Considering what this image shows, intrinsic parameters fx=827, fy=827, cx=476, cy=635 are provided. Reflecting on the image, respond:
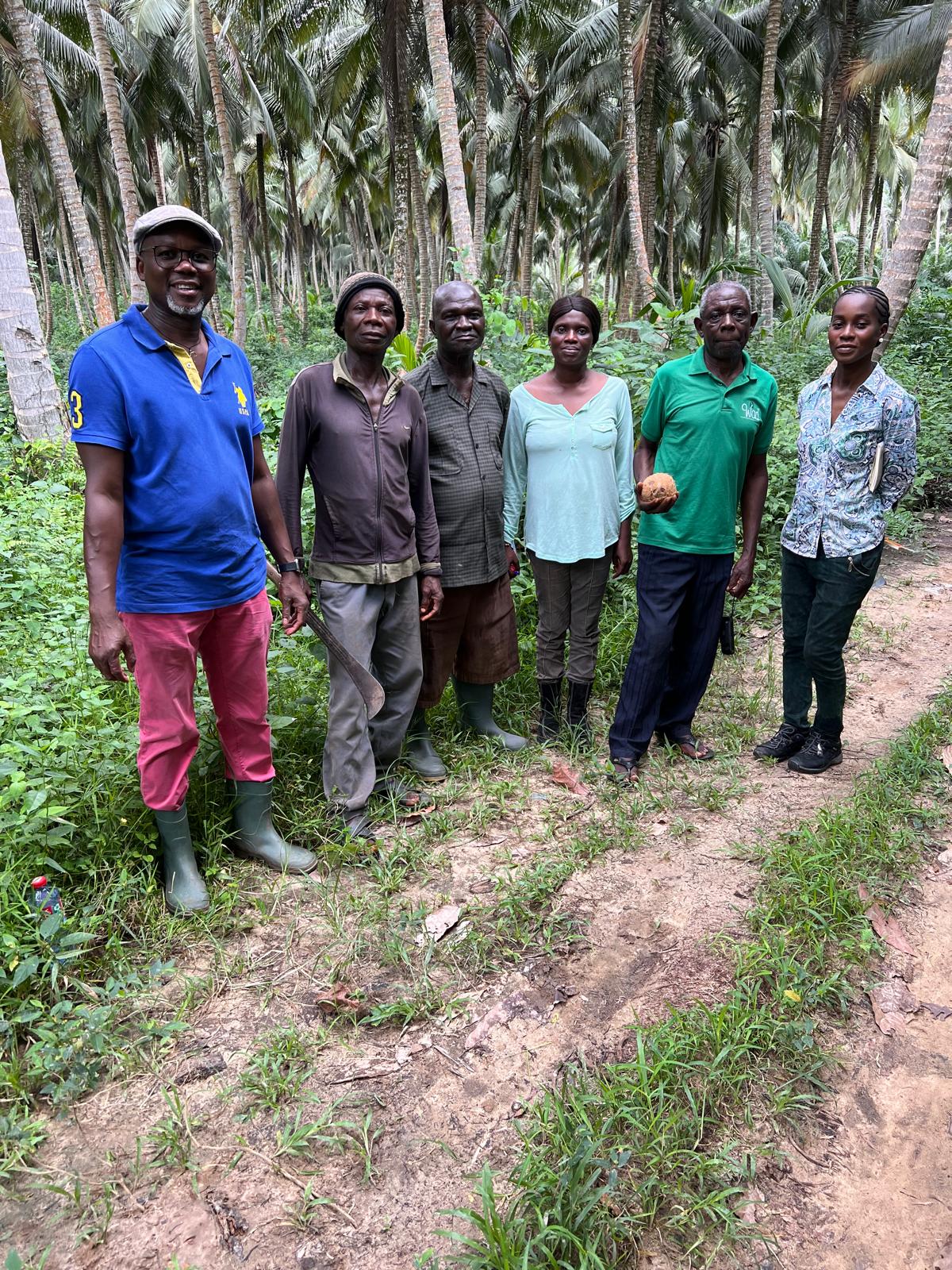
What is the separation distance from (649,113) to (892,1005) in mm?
16302

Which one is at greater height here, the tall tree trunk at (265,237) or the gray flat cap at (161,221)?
the tall tree trunk at (265,237)

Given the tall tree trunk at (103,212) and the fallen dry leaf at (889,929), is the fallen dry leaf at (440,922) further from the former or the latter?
the tall tree trunk at (103,212)

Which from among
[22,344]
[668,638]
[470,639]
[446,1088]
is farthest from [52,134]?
[446,1088]

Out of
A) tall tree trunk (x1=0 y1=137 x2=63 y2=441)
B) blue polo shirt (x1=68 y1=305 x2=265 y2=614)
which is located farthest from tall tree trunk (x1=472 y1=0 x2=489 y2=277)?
blue polo shirt (x1=68 y1=305 x2=265 y2=614)

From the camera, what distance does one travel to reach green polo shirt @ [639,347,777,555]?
3.57 metres

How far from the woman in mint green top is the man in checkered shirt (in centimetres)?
15

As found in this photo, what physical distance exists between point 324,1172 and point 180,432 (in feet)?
6.80

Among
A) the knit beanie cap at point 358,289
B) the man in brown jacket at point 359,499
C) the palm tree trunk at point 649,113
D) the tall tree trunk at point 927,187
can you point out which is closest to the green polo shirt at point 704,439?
the man in brown jacket at point 359,499

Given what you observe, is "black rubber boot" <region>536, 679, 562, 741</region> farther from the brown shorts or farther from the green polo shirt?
the green polo shirt

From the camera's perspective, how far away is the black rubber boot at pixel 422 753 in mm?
3838

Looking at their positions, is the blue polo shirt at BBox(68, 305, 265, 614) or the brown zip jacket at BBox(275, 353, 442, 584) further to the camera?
the brown zip jacket at BBox(275, 353, 442, 584)

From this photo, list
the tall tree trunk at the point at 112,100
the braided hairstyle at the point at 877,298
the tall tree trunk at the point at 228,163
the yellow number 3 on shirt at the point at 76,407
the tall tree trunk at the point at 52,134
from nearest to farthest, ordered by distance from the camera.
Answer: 1. the yellow number 3 on shirt at the point at 76,407
2. the braided hairstyle at the point at 877,298
3. the tall tree trunk at the point at 52,134
4. the tall tree trunk at the point at 112,100
5. the tall tree trunk at the point at 228,163

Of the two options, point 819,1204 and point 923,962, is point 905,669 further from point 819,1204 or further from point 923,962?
point 819,1204

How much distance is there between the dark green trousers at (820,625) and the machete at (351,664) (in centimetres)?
196
